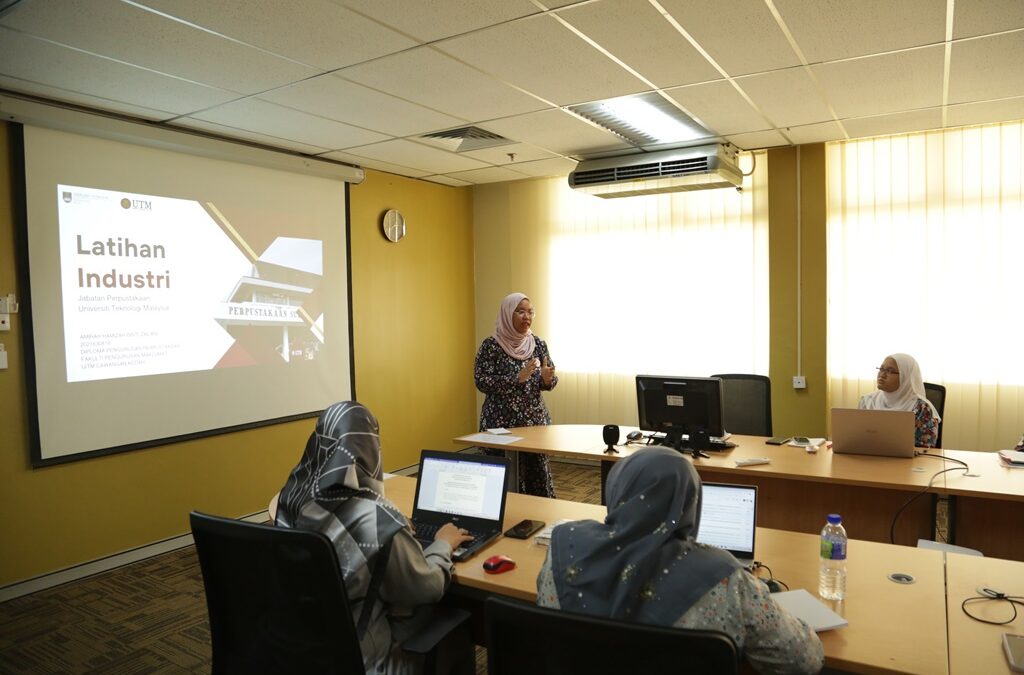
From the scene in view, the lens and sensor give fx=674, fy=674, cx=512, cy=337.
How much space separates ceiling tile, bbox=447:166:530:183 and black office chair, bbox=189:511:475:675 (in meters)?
4.53

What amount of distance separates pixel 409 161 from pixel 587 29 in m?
2.78

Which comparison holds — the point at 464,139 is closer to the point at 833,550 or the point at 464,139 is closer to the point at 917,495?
the point at 917,495

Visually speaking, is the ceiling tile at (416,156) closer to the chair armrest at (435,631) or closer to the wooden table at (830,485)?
the wooden table at (830,485)

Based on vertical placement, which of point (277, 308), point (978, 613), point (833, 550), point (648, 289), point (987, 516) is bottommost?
point (987, 516)

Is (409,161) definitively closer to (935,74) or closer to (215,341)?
(215,341)

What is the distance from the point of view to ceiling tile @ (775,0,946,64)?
2648mm

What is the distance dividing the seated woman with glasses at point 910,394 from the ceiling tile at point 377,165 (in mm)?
3856

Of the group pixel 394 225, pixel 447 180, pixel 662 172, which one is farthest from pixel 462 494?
pixel 447 180

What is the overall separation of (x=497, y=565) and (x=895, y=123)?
4096 millimetres

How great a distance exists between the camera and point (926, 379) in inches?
195

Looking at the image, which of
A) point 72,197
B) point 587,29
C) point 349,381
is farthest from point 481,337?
point 587,29

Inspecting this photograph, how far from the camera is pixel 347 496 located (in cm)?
177

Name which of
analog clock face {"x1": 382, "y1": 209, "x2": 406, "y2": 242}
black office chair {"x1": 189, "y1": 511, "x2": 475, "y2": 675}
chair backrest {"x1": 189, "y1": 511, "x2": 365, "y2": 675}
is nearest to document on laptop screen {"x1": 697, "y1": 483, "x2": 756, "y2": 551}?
black office chair {"x1": 189, "y1": 511, "x2": 475, "y2": 675}

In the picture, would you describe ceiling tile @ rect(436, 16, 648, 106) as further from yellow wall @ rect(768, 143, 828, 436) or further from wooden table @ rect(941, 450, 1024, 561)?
wooden table @ rect(941, 450, 1024, 561)
